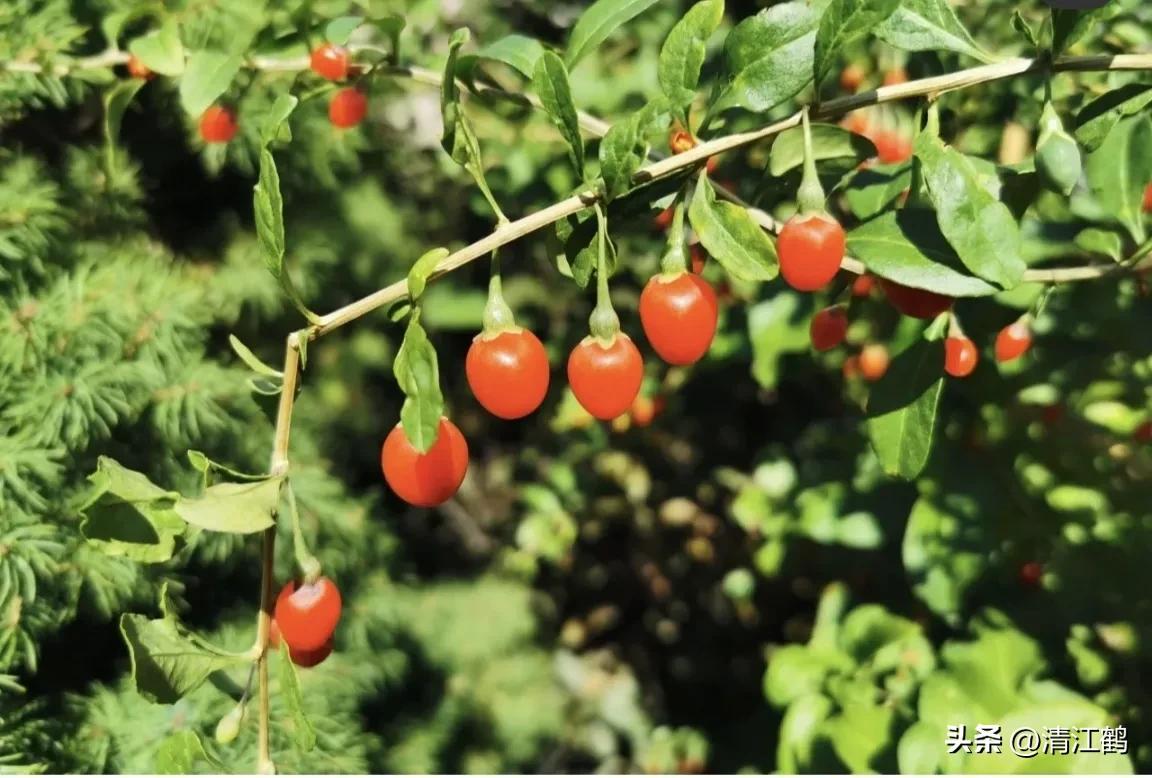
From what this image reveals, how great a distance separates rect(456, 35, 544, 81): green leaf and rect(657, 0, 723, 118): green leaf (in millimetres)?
134

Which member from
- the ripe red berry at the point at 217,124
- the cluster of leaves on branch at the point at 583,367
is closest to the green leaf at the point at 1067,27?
the cluster of leaves on branch at the point at 583,367

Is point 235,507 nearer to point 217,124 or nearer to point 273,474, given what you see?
point 273,474

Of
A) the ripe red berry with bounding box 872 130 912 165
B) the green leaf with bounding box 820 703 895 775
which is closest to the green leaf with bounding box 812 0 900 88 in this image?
the ripe red berry with bounding box 872 130 912 165

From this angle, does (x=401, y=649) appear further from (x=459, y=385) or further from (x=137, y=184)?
(x=137, y=184)

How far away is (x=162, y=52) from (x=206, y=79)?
96mm

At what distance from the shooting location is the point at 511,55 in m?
0.68

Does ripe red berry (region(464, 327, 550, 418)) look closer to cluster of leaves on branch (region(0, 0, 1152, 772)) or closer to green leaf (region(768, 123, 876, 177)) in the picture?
cluster of leaves on branch (region(0, 0, 1152, 772))

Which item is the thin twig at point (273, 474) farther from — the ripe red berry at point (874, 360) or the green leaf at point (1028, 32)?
the ripe red berry at point (874, 360)

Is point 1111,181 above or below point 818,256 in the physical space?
below

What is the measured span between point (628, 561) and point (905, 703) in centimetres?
100

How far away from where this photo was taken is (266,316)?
128cm

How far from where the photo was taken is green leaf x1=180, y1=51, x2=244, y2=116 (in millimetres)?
757

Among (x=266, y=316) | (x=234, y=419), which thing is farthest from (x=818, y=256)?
(x=266, y=316)

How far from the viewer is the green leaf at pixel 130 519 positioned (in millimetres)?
523
